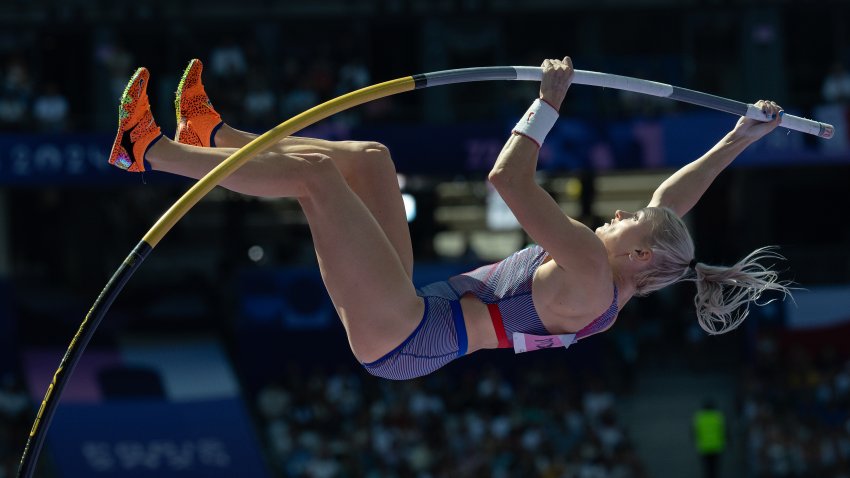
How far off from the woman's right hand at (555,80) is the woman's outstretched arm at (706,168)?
79 centimetres

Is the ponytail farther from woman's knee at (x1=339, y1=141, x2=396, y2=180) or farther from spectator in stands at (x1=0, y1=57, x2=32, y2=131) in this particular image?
spectator in stands at (x1=0, y1=57, x2=32, y2=131)

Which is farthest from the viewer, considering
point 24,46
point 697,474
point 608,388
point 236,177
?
point 24,46

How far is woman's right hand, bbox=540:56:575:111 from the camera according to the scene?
17.7 ft

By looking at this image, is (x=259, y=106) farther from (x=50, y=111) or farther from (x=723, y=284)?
(x=723, y=284)

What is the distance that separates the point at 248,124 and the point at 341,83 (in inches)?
55.9

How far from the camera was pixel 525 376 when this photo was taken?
17.1 metres

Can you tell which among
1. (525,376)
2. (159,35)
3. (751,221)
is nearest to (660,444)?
(525,376)

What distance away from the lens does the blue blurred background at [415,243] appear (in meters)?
16.0

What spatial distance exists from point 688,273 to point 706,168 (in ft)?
2.23

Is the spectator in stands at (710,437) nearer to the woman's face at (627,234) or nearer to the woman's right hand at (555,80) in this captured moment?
the woman's face at (627,234)

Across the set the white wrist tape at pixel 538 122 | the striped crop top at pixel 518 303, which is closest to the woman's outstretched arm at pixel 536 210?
the white wrist tape at pixel 538 122

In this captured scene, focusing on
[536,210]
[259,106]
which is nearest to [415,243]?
[259,106]

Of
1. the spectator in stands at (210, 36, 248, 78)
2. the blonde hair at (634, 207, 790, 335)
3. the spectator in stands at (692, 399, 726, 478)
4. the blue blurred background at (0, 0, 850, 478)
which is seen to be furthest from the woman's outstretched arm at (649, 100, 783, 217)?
the spectator in stands at (210, 36, 248, 78)

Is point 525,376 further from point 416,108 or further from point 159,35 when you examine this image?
point 159,35
